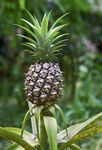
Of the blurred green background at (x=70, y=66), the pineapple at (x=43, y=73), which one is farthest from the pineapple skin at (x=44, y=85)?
the blurred green background at (x=70, y=66)

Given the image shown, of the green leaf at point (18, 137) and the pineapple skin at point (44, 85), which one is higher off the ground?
the pineapple skin at point (44, 85)

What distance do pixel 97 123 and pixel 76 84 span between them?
1.76 meters

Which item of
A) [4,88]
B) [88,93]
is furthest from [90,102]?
[4,88]

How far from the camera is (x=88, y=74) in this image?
261cm

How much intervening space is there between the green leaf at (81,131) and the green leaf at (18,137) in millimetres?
62

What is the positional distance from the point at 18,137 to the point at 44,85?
0.40 ft

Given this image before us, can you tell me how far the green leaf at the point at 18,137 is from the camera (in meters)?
0.92

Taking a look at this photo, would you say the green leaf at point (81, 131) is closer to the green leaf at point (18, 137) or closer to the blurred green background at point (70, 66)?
the green leaf at point (18, 137)

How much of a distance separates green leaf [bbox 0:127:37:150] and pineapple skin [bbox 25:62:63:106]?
0.07 metres

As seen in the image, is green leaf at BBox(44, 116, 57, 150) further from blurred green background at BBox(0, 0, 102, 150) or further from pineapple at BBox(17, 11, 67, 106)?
blurred green background at BBox(0, 0, 102, 150)

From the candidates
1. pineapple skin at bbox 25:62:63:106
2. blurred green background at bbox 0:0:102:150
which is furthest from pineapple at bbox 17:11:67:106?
blurred green background at bbox 0:0:102:150

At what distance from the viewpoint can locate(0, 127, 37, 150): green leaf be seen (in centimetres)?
92

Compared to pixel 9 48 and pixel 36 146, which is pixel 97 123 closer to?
pixel 36 146

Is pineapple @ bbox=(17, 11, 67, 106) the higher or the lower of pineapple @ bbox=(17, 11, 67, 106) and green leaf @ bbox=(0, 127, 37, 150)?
the higher
